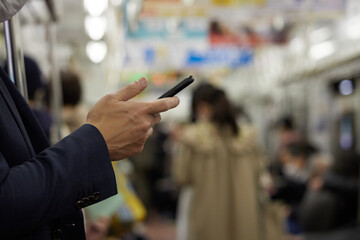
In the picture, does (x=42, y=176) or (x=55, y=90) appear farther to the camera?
(x=55, y=90)

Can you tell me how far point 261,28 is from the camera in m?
6.25

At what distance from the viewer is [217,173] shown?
329 cm

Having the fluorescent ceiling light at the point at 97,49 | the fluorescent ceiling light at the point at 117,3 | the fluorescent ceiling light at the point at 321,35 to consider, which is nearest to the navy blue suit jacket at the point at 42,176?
the fluorescent ceiling light at the point at 117,3

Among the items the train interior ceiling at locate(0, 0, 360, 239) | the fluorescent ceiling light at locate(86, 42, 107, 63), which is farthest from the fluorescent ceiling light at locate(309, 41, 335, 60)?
the fluorescent ceiling light at locate(86, 42, 107, 63)

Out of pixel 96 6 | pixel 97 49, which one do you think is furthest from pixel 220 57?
pixel 96 6

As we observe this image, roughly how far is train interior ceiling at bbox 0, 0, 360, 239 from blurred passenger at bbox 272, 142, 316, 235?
0.60 metres

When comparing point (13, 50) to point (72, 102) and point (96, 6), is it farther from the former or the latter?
point (96, 6)

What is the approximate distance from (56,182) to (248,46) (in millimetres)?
6020

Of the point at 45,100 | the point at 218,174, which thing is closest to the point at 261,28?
the point at 218,174

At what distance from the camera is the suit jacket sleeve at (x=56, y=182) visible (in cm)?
77

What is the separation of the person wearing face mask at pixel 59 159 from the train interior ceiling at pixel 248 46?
1070 millimetres

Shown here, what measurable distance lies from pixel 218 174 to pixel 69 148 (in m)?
2.50

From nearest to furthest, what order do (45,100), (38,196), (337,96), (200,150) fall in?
1. (38,196)
2. (45,100)
3. (200,150)
4. (337,96)

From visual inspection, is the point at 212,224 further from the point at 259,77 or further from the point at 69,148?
the point at 259,77
